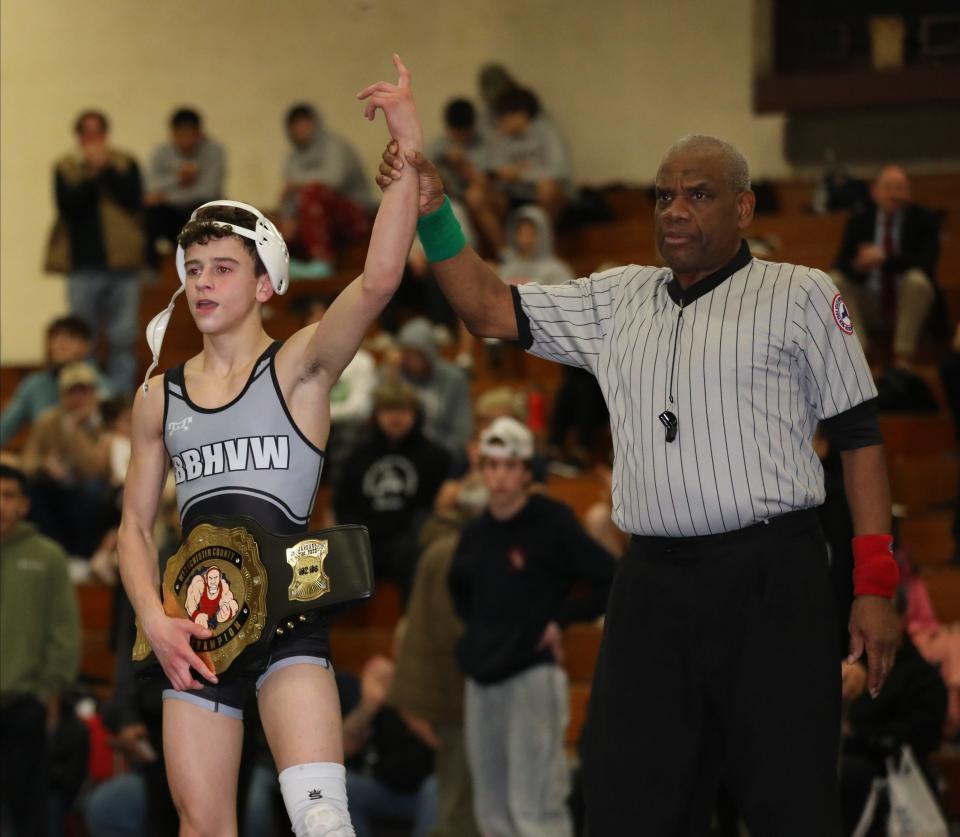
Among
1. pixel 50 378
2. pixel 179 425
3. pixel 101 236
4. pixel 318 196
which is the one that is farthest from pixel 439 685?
pixel 318 196

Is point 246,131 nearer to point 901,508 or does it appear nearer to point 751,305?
point 901,508

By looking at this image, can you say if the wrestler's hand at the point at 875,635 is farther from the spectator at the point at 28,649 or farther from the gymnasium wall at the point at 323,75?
the gymnasium wall at the point at 323,75

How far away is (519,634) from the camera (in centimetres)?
730

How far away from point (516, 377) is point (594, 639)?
3.25 m

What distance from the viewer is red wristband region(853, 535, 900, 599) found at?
4336 millimetres

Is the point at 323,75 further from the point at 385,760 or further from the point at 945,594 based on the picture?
the point at 385,760

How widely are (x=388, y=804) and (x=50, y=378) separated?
4.55 metres

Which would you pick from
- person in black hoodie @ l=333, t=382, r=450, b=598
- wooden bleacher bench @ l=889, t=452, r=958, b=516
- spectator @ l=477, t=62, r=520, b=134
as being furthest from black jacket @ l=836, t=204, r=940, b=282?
spectator @ l=477, t=62, r=520, b=134

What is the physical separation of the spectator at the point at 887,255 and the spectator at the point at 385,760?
3.98 m

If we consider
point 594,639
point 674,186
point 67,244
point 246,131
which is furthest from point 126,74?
point 674,186

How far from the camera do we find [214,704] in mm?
4238

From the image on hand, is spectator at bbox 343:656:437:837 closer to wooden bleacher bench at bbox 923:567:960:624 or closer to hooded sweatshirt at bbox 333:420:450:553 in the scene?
hooded sweatshirt at bbox 333:420:450:553

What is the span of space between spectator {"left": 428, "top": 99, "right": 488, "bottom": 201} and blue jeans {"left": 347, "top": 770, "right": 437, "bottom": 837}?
5948 mm

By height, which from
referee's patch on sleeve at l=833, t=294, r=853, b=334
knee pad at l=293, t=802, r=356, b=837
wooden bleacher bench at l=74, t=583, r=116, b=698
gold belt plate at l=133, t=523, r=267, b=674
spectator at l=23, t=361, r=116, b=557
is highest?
referee's patch on sleeve at l=833, t=294, r=853, b=334
